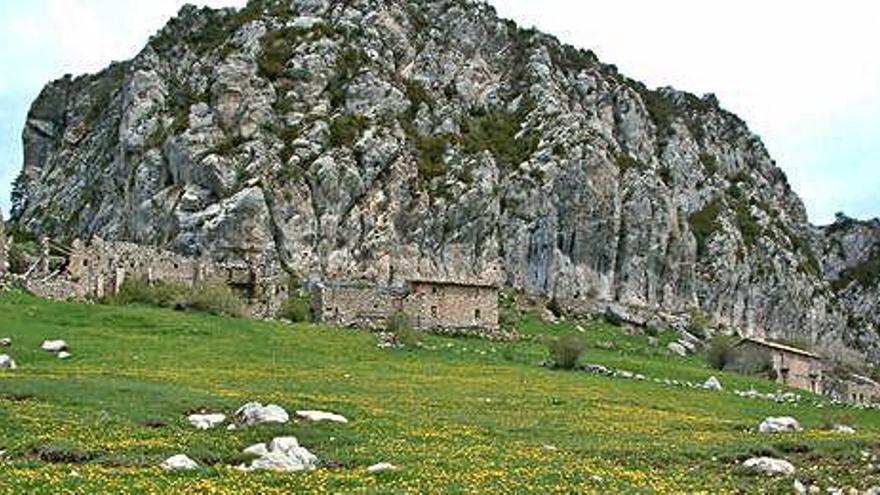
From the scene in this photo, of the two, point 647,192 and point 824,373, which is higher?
point 647,192

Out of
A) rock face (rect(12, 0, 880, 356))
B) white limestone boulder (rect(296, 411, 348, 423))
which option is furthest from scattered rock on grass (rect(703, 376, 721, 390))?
rock face (rect(12, 0, 880, 356))

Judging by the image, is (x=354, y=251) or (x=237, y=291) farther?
(x=354, y=251)

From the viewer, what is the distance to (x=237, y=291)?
114m

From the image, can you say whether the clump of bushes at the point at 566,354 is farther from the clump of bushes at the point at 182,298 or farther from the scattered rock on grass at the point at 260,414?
the scattered rock on grass at the point at 260,414

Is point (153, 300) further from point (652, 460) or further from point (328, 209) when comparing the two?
point (652, 460)

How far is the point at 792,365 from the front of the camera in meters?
114

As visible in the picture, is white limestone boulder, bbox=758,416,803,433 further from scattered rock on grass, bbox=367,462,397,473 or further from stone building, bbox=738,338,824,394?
stone building, bbox=738,338,824,394

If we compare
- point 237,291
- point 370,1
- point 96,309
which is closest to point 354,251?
point 237,291

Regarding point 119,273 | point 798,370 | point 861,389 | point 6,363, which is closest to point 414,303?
point 119,273

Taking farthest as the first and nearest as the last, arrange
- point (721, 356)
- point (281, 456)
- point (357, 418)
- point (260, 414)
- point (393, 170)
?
point (393, 170)
point (721, 356)
point (357, 418)
point (260, 414)
point (281, 456)

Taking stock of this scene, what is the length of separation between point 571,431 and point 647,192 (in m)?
132

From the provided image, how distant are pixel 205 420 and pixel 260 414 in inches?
69.7

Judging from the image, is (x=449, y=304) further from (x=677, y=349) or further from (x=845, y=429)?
(x=845, y=429)

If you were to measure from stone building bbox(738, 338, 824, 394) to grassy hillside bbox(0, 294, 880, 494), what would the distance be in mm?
27655
